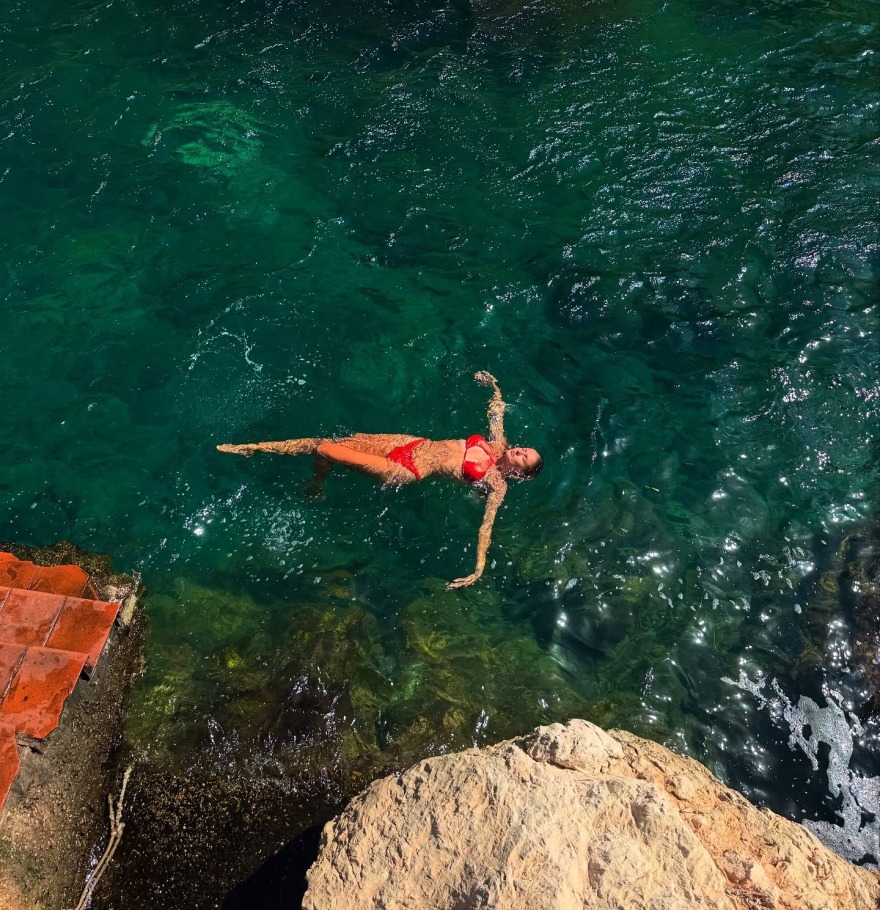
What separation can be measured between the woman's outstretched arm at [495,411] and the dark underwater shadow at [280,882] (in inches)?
159

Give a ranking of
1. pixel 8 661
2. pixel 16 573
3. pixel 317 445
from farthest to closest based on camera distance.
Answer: pixel 317 445 → pixel 16 573 → pixel 8 661

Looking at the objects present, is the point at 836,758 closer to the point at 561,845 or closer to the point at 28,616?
the point at 561,845

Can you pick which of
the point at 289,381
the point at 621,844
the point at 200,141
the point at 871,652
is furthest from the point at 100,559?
the point at 871,652

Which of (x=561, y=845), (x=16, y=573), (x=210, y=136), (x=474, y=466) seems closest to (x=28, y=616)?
(x=16, y=573)

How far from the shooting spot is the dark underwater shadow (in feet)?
15.9

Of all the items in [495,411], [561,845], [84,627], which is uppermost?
[84,627]

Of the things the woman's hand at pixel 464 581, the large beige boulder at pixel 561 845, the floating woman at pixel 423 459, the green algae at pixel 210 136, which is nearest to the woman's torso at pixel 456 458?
the floating woman at pixel 423 459

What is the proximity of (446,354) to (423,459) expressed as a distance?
5.61ft

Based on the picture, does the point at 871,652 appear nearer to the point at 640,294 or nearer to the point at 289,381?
the point at 640,294

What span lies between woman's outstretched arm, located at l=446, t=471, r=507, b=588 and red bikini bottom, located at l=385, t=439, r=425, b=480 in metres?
0.73

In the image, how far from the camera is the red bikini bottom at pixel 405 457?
22.6 ft

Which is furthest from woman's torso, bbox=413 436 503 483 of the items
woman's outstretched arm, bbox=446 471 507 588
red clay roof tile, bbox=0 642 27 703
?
red clay roof tile, bbox=0 642 27 703

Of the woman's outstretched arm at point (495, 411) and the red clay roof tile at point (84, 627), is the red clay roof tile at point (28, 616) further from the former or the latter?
the woman's outstretched arm at point (495, 411)

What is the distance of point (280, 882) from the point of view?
195 inches
